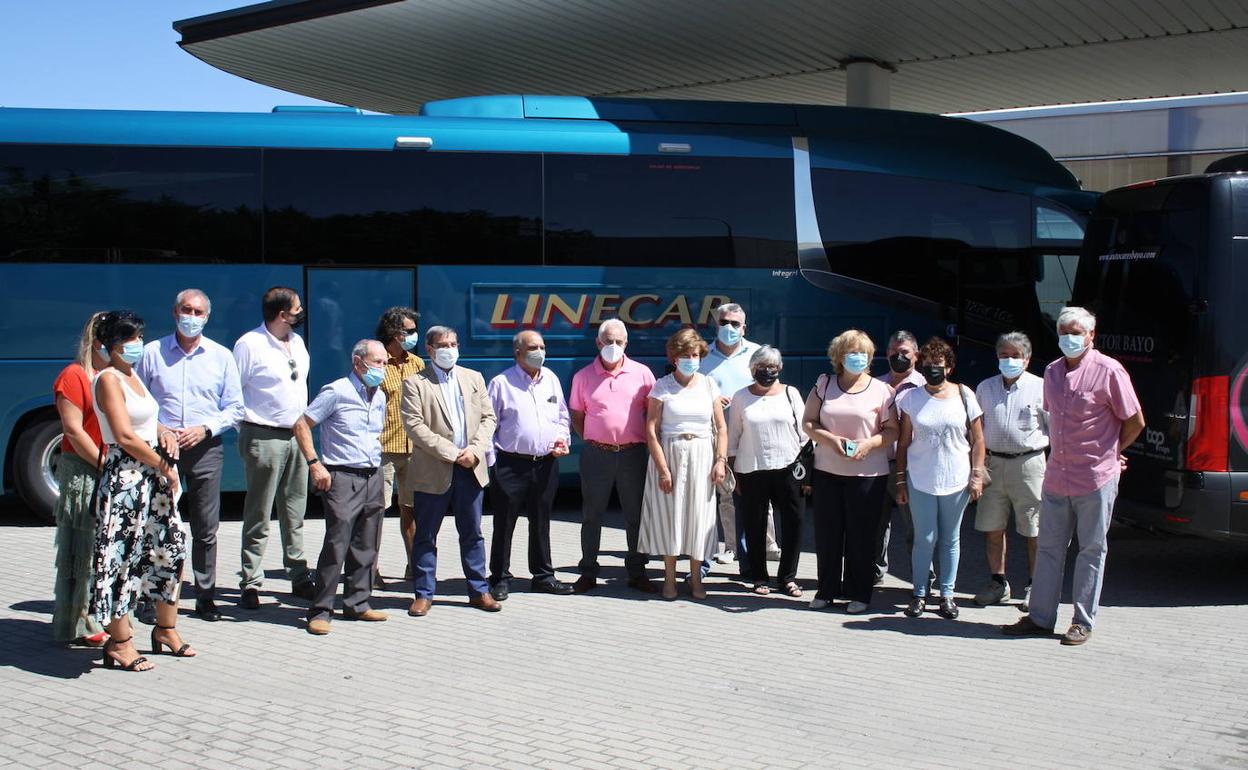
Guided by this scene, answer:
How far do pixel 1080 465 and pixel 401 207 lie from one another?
628 cm

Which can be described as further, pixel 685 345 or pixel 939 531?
pixel 685 345

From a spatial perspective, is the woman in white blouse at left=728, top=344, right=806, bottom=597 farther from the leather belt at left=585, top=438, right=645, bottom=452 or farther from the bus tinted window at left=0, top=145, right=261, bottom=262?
the bus tinted window at left=0, top=145, right=261, bottom=262

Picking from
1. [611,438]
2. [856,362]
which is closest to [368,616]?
[611,438]

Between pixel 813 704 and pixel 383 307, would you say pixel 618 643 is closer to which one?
pixel 813 704

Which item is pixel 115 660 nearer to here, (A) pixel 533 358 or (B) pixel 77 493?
(B) pixel 77 493

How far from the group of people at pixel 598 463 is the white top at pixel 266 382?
14mm

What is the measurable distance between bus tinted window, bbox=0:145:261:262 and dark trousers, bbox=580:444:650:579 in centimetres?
409

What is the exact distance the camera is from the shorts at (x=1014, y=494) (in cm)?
780

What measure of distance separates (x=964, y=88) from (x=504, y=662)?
1666cm

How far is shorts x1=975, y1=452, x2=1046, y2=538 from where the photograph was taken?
7.80 m

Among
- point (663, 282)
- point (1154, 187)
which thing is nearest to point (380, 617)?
point (663, 282)

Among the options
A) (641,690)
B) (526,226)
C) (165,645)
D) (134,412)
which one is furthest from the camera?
(526,226)

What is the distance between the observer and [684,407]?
26.2 feet

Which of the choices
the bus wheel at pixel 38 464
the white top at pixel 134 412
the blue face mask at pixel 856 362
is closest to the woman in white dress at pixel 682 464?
the blue face mask at pixel 856 362
